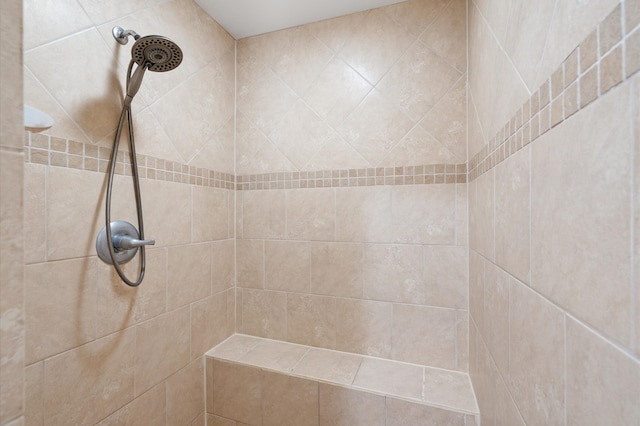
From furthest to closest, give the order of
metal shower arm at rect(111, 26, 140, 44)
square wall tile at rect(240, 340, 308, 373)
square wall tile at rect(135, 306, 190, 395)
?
square wall tile at rect(240, 340, 308, 373) < square wall tile at rect(135, 306, 190, 395) < metal shower arm at rect(111, 26, 140, 44)

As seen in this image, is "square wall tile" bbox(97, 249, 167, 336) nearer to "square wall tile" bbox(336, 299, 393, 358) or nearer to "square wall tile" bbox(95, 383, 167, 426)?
"square wall tile" bbox(95, 383, 167, 426)

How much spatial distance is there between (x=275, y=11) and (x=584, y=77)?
1.54 metres

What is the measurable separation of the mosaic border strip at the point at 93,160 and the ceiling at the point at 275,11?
0.86 m

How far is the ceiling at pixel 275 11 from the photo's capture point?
141 cm

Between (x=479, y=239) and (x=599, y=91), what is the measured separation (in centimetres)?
81

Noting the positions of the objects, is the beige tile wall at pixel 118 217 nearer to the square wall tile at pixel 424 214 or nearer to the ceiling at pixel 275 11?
the ceiling at pixel 275 11

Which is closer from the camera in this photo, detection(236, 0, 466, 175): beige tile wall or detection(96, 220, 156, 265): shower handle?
detection(96, 220, 156, 265): shower handle

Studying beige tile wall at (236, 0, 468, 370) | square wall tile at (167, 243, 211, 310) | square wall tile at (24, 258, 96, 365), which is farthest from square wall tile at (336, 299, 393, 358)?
square wall tile at (24, 258, 96, 365)

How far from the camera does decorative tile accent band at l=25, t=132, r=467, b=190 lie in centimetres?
84

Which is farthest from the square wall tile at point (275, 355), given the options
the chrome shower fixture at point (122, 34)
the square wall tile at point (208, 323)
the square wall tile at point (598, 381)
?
the chrome shower fixture at point (122, 34)

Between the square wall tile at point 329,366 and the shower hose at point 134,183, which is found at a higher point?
the shower hose at point 134,183

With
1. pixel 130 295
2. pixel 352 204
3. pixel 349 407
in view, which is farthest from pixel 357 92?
pixel 349 407

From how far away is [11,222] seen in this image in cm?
28

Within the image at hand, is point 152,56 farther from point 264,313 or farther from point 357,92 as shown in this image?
point 264,313
